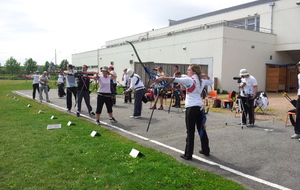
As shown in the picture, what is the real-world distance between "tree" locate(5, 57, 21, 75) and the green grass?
237 feet

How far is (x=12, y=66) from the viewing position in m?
70.2

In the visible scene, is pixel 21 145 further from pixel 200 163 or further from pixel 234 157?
pixel 234 157

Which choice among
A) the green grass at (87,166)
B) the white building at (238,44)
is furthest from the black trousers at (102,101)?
the white building at (238,44)

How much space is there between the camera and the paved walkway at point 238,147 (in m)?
4.27

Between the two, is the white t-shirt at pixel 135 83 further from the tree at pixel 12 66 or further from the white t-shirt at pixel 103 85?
the tree at pixel 12 66

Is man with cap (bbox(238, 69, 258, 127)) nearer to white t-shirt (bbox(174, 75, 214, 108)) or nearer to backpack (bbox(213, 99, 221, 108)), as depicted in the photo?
white t-shirt (bbox(174, 75, 214, 108))

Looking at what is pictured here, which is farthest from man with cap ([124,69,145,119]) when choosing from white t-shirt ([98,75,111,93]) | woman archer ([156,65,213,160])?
woman archer ([156,65,213,160])

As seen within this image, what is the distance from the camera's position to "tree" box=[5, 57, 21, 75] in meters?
69.4

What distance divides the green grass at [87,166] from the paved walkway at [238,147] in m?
0.46

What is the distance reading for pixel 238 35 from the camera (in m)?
21.4

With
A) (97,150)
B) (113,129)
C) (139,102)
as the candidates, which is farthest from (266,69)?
(97,150)

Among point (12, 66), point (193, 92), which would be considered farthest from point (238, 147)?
point (12, 66)

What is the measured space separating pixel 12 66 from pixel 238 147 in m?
76.9

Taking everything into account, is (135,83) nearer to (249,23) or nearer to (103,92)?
(103,92)
